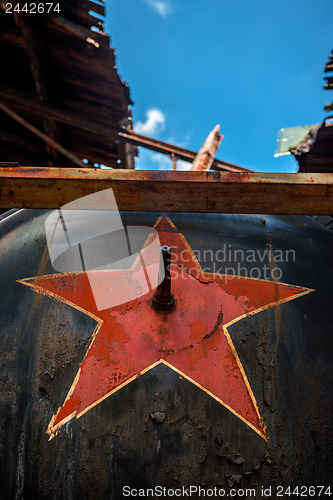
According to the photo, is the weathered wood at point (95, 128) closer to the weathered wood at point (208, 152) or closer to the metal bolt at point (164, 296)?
the weathered wood at point (208, 152)

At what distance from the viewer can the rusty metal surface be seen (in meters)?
1.69

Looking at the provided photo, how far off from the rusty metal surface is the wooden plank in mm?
624

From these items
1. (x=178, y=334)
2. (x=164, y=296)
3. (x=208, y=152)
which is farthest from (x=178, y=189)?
(x=208, y=152)

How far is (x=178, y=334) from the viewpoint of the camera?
1952 millimetres

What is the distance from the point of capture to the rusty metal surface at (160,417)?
1.69 metres

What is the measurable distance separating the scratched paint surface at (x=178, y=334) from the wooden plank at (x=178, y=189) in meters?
0.43

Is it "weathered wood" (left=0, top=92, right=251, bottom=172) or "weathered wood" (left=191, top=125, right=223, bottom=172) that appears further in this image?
"weathered wood" (left=0, top=92, right=251, bottom=172)

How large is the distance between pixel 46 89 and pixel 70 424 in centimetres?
560

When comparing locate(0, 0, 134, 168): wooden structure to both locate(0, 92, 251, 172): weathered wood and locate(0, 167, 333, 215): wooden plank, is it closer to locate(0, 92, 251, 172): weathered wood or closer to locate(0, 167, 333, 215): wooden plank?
locate(0, 92, 251, 172): weathered wood

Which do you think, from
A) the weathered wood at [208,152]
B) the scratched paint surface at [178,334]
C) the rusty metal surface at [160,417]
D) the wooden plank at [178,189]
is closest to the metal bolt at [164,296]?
the scratched paint surface at [178,334]

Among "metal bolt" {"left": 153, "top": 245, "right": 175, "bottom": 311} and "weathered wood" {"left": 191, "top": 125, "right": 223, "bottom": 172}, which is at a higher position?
"weathered wood" {"left": 191, "top": 125, "right": 223, "bottom": 172}

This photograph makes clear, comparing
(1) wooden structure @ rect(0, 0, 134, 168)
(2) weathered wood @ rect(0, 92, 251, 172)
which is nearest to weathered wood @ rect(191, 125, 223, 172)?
(2) weathered wood @ rect(0, 92, 251, 172)

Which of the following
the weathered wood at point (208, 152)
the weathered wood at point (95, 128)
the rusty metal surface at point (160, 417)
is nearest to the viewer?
the rusty metal surface at point (160, 417)

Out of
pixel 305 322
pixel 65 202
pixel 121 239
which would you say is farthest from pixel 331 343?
pixel 65 202
